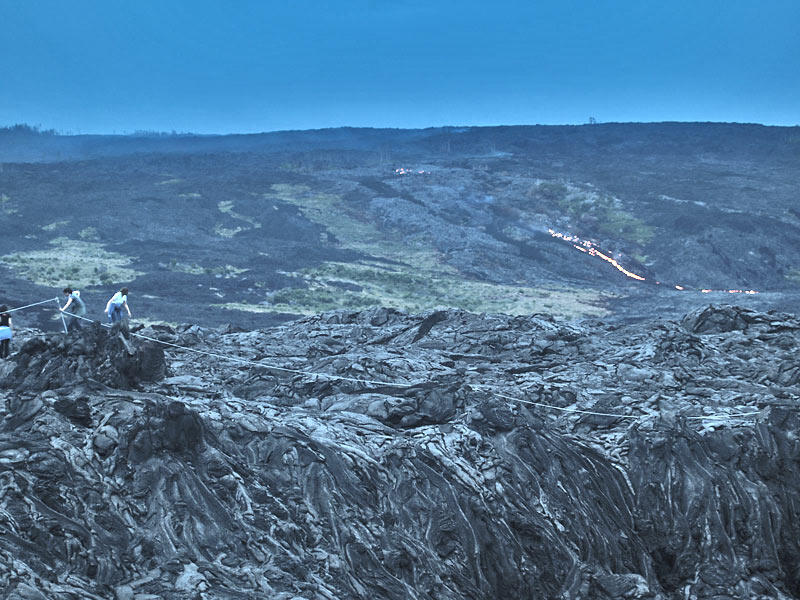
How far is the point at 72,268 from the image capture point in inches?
2012

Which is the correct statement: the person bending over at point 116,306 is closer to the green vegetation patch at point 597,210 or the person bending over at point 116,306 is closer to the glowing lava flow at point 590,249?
the glowing lava flow at point 590,249

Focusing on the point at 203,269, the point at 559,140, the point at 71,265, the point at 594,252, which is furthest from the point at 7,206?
the point at 559,140

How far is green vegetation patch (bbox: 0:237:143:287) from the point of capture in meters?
48.6

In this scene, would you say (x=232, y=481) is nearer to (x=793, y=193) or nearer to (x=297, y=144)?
(x=793, y=193)

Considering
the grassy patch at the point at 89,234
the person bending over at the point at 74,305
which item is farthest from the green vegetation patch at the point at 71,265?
the person bending over at the point at 74,305

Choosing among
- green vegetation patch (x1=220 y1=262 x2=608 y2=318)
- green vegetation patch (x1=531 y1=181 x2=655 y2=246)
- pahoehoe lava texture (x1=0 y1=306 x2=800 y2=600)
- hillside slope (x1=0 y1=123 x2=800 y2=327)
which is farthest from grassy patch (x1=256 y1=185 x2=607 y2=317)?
pahoehoe lava texture (x1=0 y1=306 x2=800 y2=600)

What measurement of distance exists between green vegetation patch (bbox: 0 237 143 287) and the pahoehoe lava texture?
30135 millimetres

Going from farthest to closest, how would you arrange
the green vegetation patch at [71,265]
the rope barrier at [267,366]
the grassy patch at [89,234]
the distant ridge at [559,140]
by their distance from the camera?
the distant ridge at [559,140] < the grassy patch at [89,234] < the green vegetation patch at [71,265] < the rope barrier at [267,366]

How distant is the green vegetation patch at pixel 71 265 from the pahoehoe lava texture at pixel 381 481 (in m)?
30.1

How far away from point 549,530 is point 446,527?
209 cm

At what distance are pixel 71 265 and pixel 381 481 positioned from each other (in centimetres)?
4297

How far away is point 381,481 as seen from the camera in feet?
50.6

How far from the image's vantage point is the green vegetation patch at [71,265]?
1912 inches

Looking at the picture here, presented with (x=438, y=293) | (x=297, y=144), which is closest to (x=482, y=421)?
(x=438, y=293)
